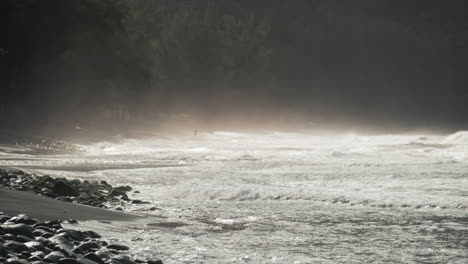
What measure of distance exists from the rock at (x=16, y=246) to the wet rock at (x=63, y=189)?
6506 millimetres

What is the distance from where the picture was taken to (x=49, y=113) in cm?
Result: 4644

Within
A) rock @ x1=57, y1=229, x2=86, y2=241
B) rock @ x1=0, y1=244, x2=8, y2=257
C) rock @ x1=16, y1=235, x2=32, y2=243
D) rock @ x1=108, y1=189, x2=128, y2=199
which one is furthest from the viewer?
rock @ x1=108, y1=189, x2=128, y2=199

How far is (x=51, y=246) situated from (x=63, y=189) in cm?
629

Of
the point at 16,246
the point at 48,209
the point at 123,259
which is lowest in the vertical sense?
the point at 123,259

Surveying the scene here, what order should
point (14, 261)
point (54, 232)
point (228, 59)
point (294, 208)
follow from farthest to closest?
point (228, 59), point (294, 208), point (54, 232), point (14, 261)

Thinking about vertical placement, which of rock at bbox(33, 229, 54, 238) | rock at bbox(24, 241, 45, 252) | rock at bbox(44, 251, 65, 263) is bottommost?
rock at bbox(44, 251, 65, 263)

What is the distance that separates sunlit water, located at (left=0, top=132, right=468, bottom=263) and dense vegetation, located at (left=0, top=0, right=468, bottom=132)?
20.8 metres

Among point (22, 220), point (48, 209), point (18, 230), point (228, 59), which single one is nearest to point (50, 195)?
point (48, 209)

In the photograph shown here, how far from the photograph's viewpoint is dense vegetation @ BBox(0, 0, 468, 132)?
148 ft

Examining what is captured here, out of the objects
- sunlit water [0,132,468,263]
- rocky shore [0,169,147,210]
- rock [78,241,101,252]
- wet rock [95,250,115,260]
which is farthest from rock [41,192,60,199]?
wet rock [95,250,115,260]

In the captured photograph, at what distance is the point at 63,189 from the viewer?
1304 centimetres

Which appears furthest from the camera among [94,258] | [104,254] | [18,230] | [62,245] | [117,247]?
[117,247]

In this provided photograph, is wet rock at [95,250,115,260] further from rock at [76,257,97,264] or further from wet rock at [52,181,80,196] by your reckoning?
wet rock at [52,181,80,196]

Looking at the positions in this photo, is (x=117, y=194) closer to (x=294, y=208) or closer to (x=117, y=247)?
(x=294, y=208)
